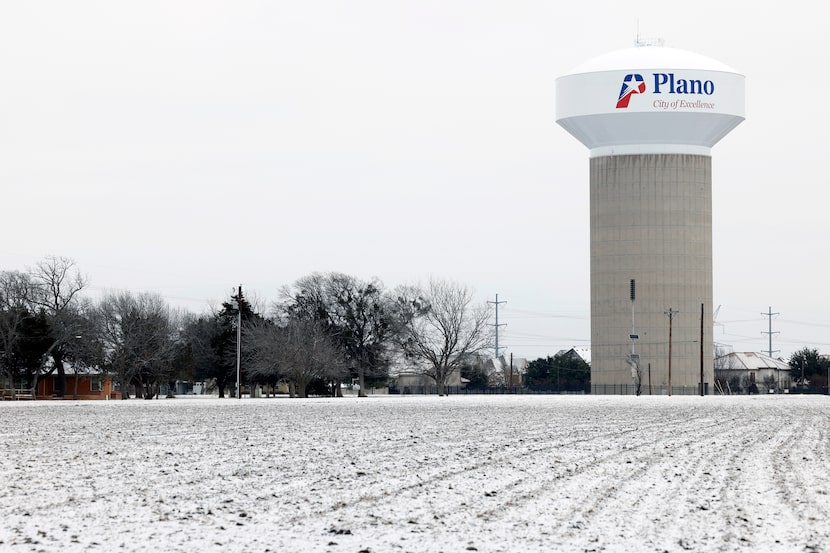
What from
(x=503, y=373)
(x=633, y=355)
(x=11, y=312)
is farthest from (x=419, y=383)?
(x=11, y=312)

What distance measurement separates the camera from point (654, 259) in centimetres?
10456

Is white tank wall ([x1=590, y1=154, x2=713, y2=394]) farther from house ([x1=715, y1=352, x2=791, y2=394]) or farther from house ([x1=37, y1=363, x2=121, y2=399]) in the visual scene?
house ([x1=715, y1=352, x2=791, y2=394])

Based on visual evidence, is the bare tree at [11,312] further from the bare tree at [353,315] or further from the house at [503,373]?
the house at [503,373]

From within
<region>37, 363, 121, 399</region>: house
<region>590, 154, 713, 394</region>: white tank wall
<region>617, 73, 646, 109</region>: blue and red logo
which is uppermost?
<region>617, 73, 646, 109</region>: blue and red logo

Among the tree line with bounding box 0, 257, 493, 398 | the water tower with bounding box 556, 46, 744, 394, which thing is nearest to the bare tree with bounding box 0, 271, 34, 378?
the tree line with bounding box 0, 257, 493, 398

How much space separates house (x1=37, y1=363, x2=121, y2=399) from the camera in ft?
324

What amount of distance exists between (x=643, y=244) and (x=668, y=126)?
29.2 feet

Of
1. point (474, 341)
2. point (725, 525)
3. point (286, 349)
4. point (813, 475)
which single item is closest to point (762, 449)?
point (813, 475)

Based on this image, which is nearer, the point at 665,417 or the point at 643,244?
the point at 665,417

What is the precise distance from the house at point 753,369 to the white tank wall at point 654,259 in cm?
4579

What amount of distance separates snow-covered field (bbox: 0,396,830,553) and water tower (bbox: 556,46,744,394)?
72.8 meters

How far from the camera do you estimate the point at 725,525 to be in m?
13.9

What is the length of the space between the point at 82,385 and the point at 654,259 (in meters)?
41.7

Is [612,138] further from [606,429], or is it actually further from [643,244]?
[606,429]
